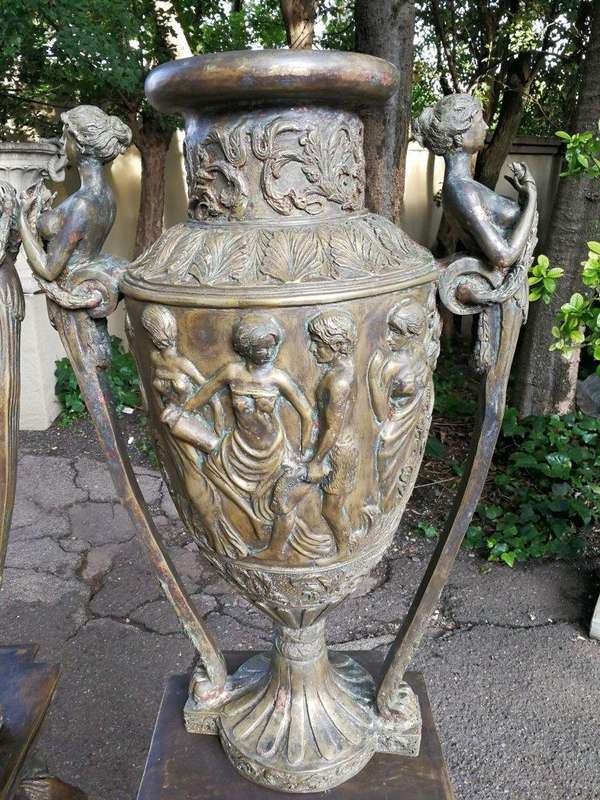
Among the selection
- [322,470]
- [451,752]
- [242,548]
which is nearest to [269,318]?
[322,470]

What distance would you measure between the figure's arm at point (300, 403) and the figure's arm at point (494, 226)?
1.18 ft

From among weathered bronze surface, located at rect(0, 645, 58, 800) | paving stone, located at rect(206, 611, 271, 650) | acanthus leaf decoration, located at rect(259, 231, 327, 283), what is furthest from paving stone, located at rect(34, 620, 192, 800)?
acanthus leaf decoration, located at rect(259, 231, 327, 283)

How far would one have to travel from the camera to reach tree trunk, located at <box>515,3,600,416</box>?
107 inches

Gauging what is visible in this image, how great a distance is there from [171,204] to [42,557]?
2.64m

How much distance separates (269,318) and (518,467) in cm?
232

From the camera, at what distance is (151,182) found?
3844 millimetres

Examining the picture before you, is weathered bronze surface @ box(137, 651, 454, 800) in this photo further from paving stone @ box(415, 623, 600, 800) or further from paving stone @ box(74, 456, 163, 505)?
paving stone @ box(74, 456, 163, 505)

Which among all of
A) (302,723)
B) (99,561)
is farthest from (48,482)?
(302,723)

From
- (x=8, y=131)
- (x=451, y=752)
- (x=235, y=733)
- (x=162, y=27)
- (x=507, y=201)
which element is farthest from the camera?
(x=8, y=131)

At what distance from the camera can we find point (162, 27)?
132 inches

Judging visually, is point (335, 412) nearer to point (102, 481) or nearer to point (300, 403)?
point (300, 403)

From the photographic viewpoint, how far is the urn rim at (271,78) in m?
0.86

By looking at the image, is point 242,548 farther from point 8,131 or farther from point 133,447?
point 8,131

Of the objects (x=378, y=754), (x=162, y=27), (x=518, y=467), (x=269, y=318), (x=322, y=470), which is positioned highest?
(x=162, y=27)
